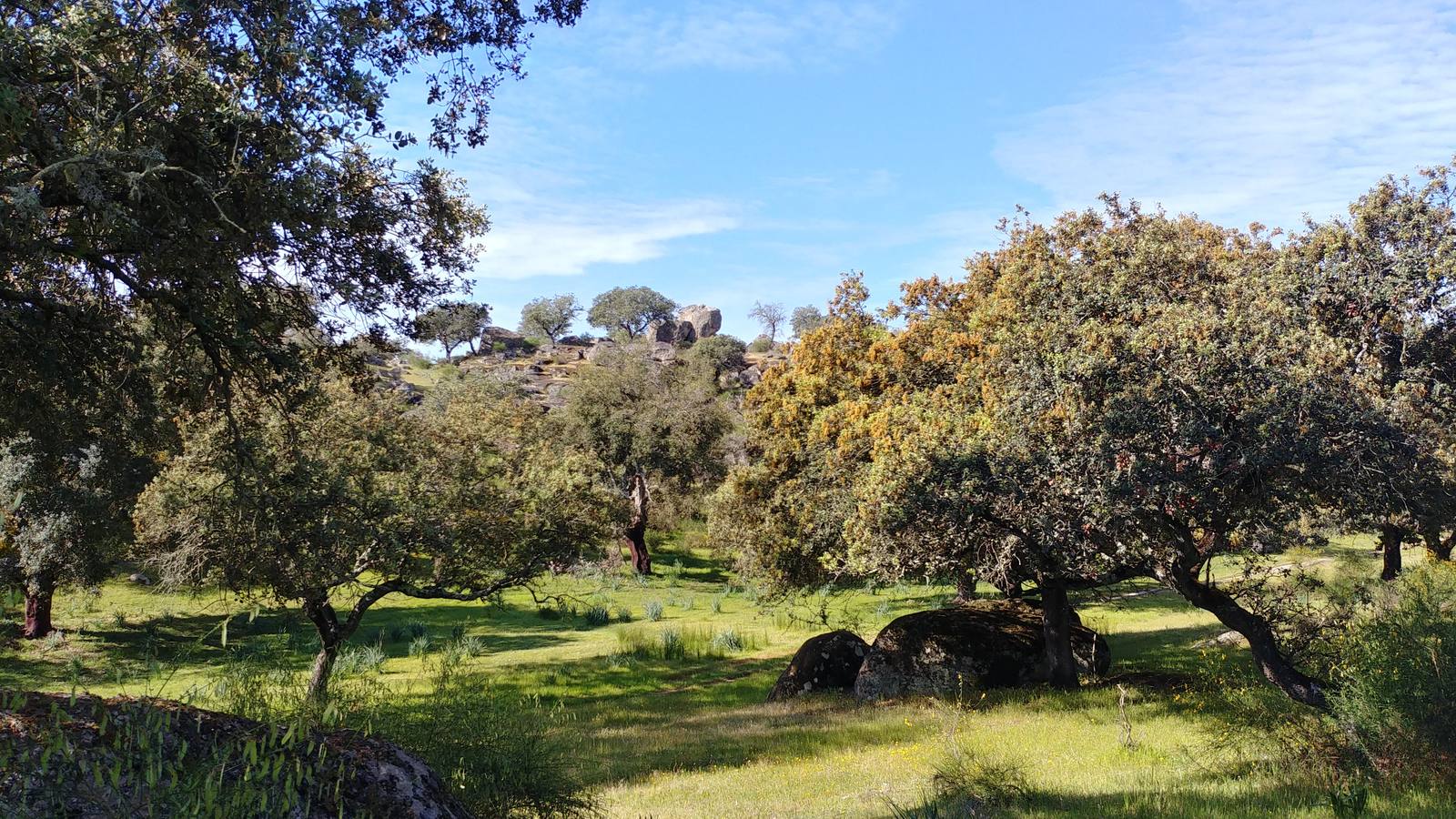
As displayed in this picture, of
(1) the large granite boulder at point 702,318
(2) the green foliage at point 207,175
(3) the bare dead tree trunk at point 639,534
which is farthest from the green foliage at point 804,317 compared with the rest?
(2) the green foliage at point 207,175

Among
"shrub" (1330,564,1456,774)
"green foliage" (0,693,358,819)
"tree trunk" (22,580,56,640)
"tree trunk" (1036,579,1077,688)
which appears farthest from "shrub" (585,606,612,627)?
"green foliage" (0,693,358,819)

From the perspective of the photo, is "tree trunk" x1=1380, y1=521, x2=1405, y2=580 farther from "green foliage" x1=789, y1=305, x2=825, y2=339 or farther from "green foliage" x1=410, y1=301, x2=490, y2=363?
"green foliage" x1=789, y1=305, x2=825, y2=339

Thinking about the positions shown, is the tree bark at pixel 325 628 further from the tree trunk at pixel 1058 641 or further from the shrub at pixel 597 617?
the shrub at pixel 597 617

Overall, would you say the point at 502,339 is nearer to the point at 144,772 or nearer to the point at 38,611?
the point at 38,611

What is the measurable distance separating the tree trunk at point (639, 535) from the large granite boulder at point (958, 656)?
27.7 metres

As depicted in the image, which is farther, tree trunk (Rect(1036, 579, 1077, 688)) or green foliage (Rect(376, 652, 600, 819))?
tree trunk (Rect(1036, 579, 1077, 688))

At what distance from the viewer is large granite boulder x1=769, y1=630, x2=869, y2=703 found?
730 inches

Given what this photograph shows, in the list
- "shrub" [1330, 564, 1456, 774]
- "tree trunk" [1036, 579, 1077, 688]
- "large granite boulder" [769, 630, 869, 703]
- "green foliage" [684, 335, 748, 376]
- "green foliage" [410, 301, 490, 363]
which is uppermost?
"green foliage" [684, 335, 748, 376]

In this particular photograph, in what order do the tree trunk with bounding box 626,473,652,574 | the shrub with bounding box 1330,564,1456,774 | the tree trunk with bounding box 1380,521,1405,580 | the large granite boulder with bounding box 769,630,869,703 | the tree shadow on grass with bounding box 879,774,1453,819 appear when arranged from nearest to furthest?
the tree shadow on grass with bounding box 879,774,1453,819 → the shrub with bounding box 1330,564,1456,774 → the large granite boulder with bounding box 769,630,869,703 → the tree trunk with bounding box 1380,521,1405,580 → the tree trunk with bounding box 626,473,652,574

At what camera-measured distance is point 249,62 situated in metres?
8.11

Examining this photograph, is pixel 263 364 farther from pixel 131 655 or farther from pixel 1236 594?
pixel 131 655

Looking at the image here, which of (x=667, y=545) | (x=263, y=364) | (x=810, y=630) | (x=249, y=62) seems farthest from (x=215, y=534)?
(x=667, y=545)

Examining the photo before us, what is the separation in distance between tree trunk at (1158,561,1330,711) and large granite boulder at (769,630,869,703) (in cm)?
784

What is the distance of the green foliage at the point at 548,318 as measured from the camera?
131 metres
